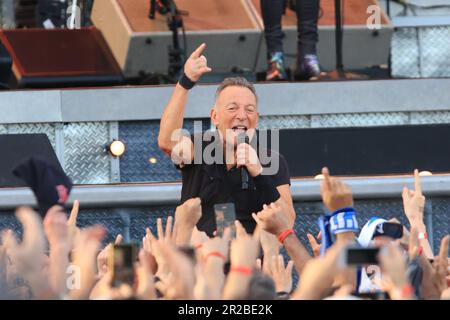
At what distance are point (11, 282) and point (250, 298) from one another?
4.27ft

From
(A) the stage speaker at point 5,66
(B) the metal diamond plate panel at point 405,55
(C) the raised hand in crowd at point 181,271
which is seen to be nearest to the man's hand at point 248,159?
(C) the raised hand in crowd at point 181,271

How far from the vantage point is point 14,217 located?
308 inches

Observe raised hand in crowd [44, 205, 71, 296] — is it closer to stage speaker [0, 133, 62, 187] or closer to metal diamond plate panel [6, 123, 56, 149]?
stage speaker [0, 133, 62, 187]

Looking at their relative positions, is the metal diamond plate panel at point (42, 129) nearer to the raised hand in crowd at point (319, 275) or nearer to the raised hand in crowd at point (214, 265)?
the raised hand in crowd at point (214, 265)

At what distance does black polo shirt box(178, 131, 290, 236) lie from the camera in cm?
689

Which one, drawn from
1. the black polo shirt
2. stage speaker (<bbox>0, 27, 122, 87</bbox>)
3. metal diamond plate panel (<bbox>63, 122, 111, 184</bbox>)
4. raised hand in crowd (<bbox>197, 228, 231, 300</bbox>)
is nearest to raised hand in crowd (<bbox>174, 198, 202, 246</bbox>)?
the black polo shirt

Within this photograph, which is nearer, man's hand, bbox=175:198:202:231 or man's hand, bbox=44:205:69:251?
man's hand, bbox=44:205:69:251

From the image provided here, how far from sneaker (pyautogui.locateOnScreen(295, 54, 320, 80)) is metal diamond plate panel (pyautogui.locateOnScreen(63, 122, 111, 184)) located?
1435 mm

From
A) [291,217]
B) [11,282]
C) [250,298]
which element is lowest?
[250,298]

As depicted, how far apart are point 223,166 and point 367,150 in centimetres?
191

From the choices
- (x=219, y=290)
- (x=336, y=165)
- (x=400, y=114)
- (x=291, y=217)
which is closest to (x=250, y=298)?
(x=219, y=290)

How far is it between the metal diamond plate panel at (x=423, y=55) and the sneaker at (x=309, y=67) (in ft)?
3.66

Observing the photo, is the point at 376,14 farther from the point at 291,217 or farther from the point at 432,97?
the point at 291,217

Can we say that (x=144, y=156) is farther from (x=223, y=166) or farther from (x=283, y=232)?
(x=283, y=232)
